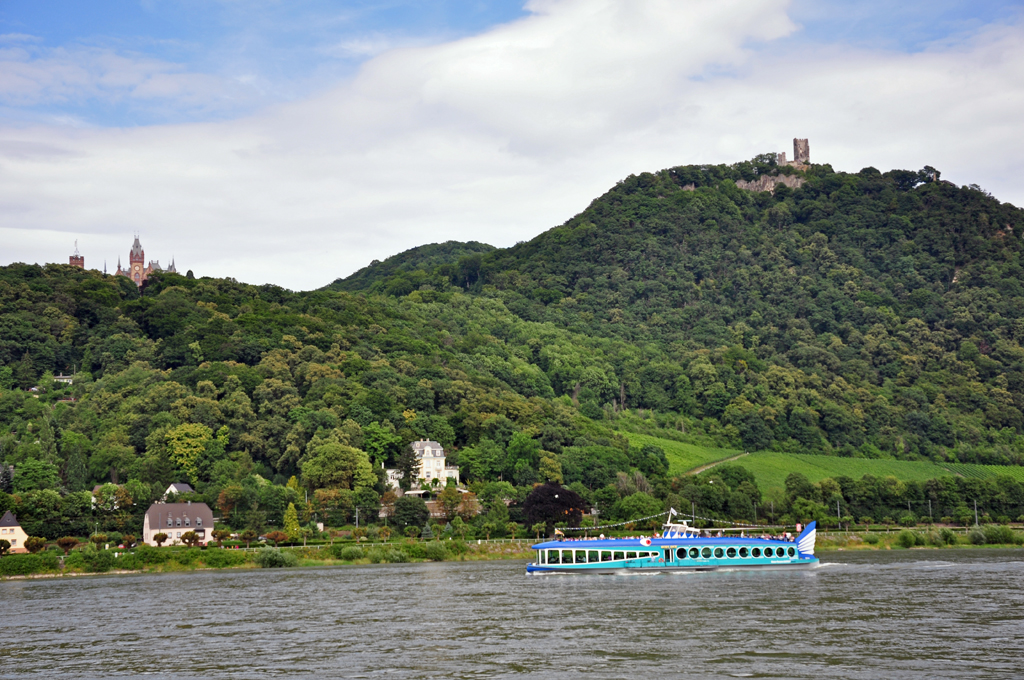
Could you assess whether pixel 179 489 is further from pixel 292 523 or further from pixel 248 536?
pixel 248 536

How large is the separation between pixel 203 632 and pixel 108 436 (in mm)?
79020

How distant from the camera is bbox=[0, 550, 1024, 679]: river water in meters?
32.6

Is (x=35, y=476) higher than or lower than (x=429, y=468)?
higher

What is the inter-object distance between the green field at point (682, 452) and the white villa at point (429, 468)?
1168 inches

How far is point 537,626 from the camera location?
4200 centimetres

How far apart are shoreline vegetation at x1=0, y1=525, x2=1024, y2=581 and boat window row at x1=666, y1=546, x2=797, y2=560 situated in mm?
20027

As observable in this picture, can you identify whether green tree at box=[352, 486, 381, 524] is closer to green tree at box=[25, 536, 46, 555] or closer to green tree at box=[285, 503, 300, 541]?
green tree at box=[285, 503, 300, 541]

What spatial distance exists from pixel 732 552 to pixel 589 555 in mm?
11150

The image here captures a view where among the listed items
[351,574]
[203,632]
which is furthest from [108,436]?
[203,632]

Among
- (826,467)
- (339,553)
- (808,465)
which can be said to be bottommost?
(339,553)

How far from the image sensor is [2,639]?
1681 inches

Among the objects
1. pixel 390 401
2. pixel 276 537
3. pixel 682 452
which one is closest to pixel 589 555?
pixel 276 537

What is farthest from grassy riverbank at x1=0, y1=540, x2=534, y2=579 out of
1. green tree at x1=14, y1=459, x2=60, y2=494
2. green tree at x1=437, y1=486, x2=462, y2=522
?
green tree at x1=14, y1=459, x2=60, y2=494

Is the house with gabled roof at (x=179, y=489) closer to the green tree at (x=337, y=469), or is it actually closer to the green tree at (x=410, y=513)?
the green tree at (x=337, y=469)
